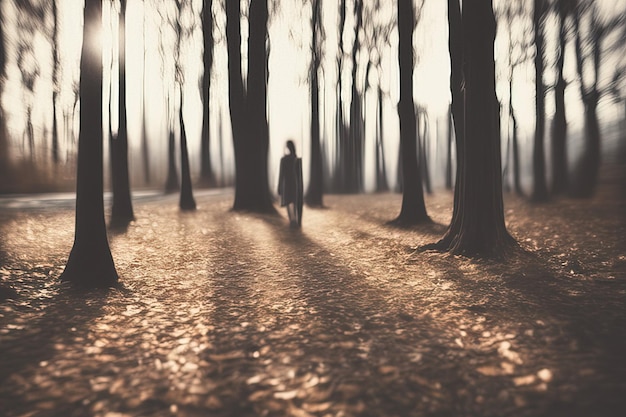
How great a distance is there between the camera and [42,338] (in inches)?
144

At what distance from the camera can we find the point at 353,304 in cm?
470

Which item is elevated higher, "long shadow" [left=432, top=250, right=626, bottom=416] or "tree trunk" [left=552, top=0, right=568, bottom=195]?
"tree trunk" [left=552, top=0, right=568, bottom=195]

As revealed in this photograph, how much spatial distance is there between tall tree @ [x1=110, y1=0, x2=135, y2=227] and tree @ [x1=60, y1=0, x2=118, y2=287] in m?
5.08

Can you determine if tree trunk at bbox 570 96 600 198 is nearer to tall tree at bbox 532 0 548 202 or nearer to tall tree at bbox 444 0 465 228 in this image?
tall tree at bbox 532 0 548 202

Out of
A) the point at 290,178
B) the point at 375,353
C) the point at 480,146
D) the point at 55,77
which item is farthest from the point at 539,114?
the point at 55,77

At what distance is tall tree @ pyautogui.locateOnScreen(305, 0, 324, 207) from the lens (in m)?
15.4

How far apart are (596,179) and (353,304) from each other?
45.6 ft

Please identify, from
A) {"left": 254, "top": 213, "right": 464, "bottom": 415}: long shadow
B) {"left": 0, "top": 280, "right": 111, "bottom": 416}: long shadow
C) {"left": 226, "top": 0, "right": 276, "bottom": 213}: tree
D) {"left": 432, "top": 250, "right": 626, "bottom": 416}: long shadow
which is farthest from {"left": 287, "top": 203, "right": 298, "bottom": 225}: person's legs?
{"left": 0, "top": 280, "right": 111, "bottom": 416}: long shadow

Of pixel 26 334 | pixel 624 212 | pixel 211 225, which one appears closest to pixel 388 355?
pixel 26 334

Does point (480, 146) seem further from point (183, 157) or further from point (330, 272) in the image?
point (183, 157)

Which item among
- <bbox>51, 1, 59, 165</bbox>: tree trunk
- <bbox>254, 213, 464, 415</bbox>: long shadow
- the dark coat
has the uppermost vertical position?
<bbox>51, 1, 59, 165</bbox>: tree trunk

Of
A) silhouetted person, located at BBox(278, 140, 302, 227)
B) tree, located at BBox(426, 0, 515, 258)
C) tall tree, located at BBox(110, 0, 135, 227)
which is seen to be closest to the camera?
tree, located at BBox(426, 0, 515, 258)

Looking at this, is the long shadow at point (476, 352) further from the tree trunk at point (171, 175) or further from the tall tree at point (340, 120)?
the tree trunk at point (171, 175)

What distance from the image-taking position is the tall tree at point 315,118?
15.4 metres
